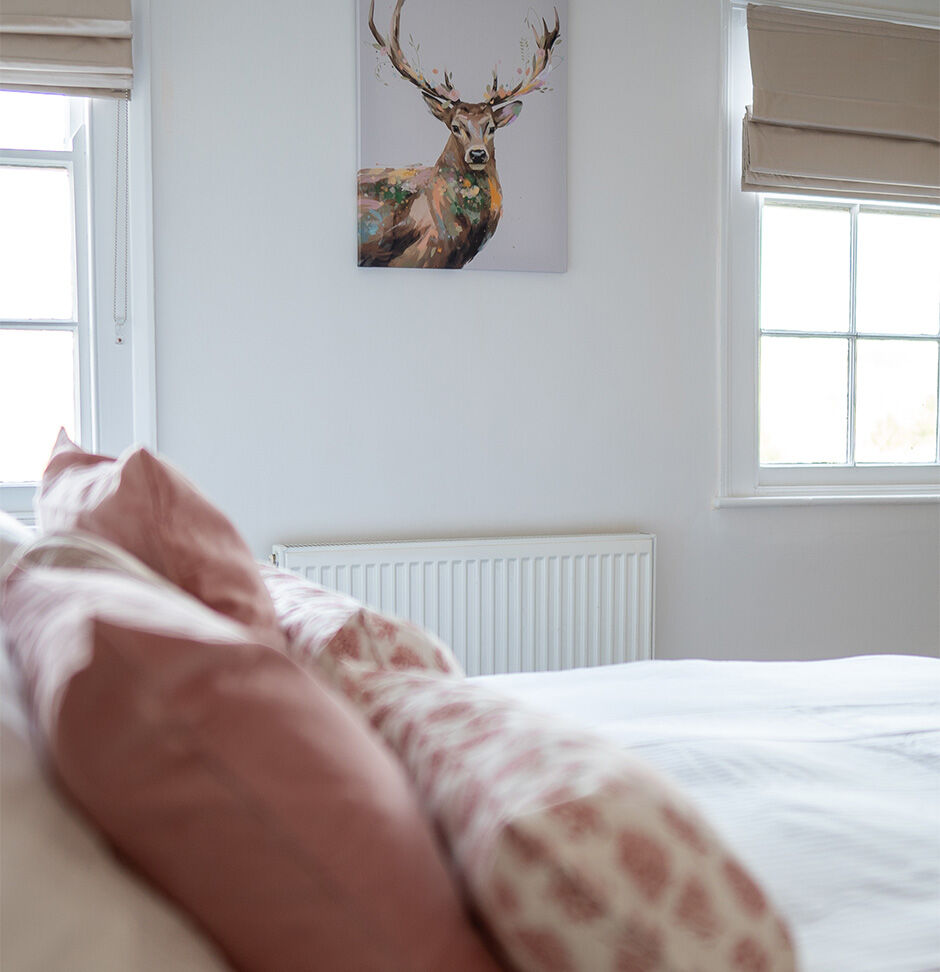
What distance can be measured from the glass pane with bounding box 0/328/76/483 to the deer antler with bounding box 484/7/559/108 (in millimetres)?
1304

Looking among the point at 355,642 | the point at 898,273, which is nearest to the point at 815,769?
the point at 355,642

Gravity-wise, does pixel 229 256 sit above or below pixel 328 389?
above

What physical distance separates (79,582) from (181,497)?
0.37 meters

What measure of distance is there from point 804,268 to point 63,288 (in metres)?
2.21

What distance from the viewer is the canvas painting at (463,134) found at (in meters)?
2.51

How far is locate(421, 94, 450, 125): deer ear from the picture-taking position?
254cm

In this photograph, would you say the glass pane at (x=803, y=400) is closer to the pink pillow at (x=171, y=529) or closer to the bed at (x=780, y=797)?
the bed at (x=780, y=797)

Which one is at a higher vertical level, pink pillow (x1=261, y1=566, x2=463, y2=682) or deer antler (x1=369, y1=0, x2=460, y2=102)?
deer antler (x1=369, y1=0, x2=460, y2=102)

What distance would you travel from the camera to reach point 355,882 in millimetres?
489

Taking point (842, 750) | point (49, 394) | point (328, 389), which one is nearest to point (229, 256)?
point (328, 389)

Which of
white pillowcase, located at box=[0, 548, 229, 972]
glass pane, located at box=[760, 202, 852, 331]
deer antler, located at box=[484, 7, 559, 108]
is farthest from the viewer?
glass pane, located at box=[760, 202, 852, 331]

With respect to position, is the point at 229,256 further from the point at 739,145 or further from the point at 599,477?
the point at 739,145

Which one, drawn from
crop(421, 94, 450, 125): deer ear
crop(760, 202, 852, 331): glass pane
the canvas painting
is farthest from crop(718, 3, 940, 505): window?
crop(421, 94, 450, 125): deer ear

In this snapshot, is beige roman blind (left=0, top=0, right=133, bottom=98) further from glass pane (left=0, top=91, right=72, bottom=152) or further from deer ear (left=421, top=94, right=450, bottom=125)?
deer ear (left=421, top=94, right=450, bottom=125)
